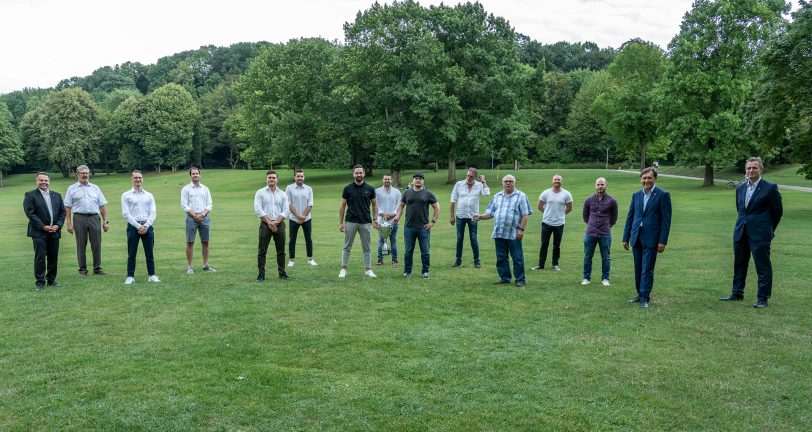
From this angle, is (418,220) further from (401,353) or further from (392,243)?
(401,353)

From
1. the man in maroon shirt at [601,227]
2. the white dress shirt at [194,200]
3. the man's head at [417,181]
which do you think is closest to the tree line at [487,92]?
the man in maroon shirt at [601,227]

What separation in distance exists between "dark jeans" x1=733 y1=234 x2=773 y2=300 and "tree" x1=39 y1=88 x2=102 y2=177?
256 ft

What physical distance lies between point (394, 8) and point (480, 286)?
38.9 meters

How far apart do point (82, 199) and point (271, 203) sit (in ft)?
12.7

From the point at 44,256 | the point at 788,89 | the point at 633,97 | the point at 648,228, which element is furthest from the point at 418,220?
the point at 633,97

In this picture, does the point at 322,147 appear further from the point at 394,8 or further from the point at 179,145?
the point at 179,145

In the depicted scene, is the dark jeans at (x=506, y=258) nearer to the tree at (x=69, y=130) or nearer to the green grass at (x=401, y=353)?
the green grass at (x=401, y=353)

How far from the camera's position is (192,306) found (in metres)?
8.84

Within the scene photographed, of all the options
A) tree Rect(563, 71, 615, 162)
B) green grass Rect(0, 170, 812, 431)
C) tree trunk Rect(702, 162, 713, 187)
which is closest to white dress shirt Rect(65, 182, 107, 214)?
green grass Rect(0, 170, 812, 431)

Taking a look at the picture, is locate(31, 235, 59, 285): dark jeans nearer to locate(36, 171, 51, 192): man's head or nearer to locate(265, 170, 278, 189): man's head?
locate(36, 171, 51, 192): man's head

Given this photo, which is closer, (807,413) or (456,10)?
(807,413)

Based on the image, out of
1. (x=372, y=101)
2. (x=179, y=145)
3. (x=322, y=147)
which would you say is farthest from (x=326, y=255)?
(x=179, y=145)

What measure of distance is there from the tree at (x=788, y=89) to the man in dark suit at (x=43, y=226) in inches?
981

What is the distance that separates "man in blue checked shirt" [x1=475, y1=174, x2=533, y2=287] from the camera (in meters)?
10.4
